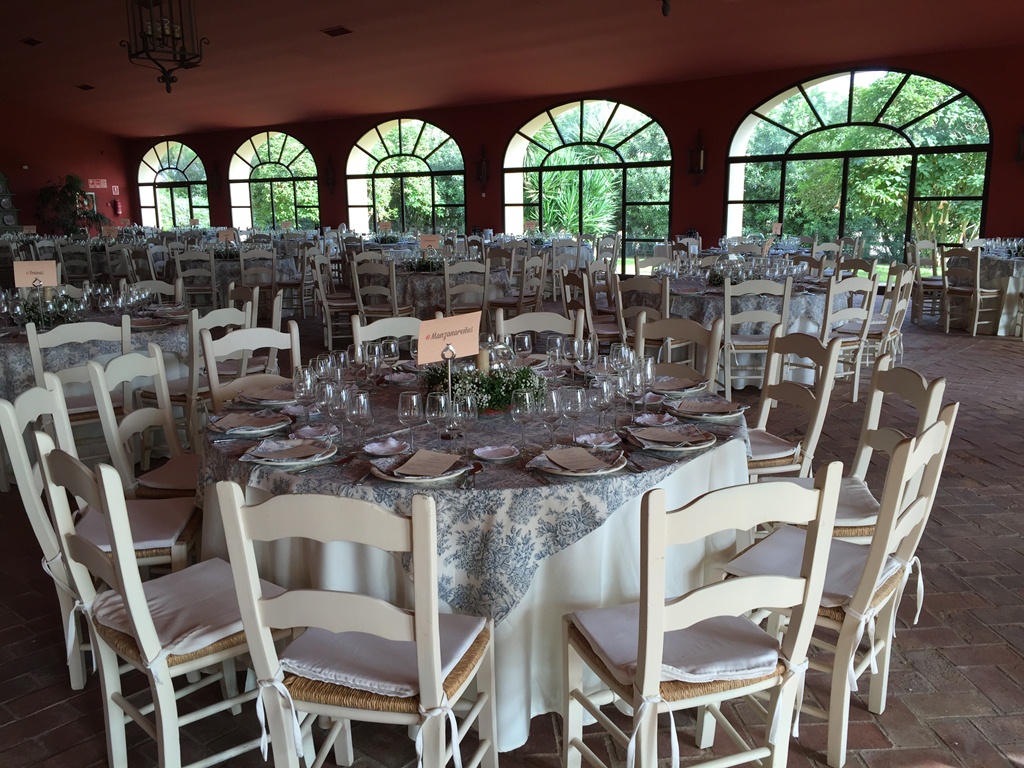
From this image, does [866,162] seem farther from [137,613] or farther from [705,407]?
[137,613]

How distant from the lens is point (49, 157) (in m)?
18.2

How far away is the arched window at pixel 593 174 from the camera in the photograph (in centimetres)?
1330

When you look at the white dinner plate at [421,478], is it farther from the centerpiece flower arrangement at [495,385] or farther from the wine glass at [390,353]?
the wine glass at [390,353]

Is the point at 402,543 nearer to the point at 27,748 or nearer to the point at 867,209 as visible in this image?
the point at 27,748

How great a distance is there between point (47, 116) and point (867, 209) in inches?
686

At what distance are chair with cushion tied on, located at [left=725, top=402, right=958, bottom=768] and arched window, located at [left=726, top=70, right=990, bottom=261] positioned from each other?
10299 mm

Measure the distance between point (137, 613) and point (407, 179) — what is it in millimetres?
15021

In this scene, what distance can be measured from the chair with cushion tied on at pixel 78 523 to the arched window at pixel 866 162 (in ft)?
36.9

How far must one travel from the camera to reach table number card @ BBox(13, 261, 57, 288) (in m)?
4.50

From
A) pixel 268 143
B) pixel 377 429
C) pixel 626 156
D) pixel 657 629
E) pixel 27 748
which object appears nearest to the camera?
pixel 657 629

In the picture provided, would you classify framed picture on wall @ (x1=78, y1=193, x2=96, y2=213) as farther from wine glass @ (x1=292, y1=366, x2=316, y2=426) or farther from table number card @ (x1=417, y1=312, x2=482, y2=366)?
table number card @ (x1=417, y1=312, x2=482, y2=366)

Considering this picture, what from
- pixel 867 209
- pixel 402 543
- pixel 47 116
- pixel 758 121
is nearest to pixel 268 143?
pixel 47 116

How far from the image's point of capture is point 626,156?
1347 centimetres

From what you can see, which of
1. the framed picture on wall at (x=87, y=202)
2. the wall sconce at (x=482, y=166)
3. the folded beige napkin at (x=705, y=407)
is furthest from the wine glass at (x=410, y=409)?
the framed picture on wall at (x=87, y=202)
